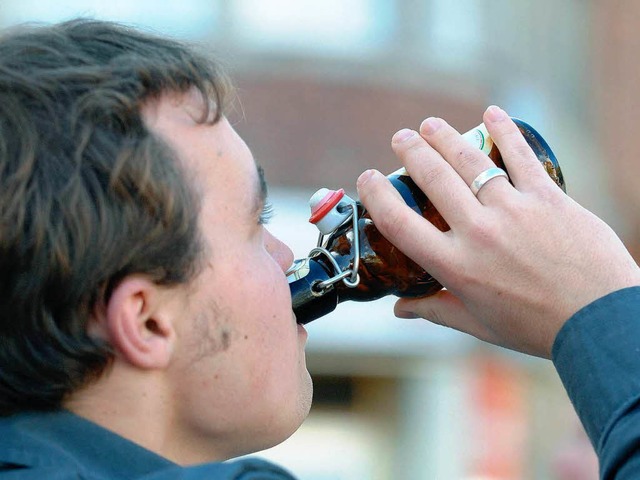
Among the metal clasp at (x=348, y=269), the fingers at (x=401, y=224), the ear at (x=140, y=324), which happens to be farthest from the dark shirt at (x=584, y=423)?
the metal clasp at (x=348, y=269)

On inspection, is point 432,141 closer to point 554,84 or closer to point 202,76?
point 202,76

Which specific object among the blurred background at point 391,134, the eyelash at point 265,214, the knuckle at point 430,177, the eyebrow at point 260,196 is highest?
the knuckle at point 430,177

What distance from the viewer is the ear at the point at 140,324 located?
1424 millimetres

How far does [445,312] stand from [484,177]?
306 mm

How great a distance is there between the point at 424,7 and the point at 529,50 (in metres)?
1.18

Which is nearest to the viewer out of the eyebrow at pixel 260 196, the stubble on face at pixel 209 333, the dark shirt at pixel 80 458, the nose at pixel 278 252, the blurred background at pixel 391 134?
the dark shirt at pixel 80 458

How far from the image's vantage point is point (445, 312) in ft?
6.07

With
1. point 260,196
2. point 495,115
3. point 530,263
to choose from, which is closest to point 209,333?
point 260,196

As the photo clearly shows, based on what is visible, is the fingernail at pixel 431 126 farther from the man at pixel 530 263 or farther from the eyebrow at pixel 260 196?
the eyebrow at pixel 260 196

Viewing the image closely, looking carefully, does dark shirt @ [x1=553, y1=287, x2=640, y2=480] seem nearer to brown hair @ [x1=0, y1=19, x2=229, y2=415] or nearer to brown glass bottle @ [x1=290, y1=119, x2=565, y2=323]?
brown glass bottle @ [x1=290, y1=119, x2=565, y2=323]

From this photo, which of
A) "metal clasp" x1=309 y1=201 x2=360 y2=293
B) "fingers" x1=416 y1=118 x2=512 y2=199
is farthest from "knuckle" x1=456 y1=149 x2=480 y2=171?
"metal clasp" x1=309 y1=201 x2=360 y2=293

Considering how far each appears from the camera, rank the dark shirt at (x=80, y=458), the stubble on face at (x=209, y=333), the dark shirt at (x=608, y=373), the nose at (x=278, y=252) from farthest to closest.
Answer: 1. the nose at (x=278, y=252)
2. the stubble on face at (x=209, y=333)
3. the dark shirt at (x=608, y=373)
4. the dark shirt at (x=80, y=458)

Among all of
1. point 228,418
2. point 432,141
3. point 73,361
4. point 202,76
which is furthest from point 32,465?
point 432,141

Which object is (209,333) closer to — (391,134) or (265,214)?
(265,214)
